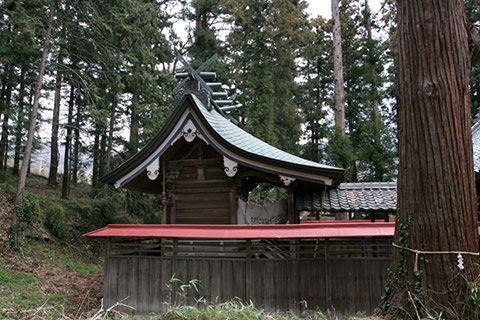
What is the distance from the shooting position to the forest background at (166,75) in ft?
48.6

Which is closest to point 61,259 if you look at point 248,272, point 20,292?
point 20,292

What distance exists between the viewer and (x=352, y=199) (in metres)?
9.49

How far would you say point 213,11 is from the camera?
81.5 ft

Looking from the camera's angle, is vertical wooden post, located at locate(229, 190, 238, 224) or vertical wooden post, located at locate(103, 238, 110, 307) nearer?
vertical wooden post, located at locate(103, 238, 110, 307)

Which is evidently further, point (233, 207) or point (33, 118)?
point (33, 118)

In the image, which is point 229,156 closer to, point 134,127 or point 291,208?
point 291,208

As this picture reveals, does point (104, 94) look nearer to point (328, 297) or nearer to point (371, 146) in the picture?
point (371, 146)

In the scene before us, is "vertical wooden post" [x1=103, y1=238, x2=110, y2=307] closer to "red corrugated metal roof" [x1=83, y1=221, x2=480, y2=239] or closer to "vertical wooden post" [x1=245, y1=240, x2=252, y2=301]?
"red corrugated metal roof" [x1=83, y1=221, x2=480, y2=239]

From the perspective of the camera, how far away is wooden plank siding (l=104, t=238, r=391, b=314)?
714 cm

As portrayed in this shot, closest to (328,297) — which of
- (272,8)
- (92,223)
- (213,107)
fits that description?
(213,107)

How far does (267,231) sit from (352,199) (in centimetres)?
335

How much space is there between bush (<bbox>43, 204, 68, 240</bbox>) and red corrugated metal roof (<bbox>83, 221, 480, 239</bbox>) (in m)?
8.40

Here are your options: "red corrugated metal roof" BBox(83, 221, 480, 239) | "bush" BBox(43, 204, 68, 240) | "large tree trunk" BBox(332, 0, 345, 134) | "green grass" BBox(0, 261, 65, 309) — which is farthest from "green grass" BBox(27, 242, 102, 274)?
"large tree trunk" BBox(332, 0, 345, 134)

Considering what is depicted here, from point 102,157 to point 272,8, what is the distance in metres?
13.7
